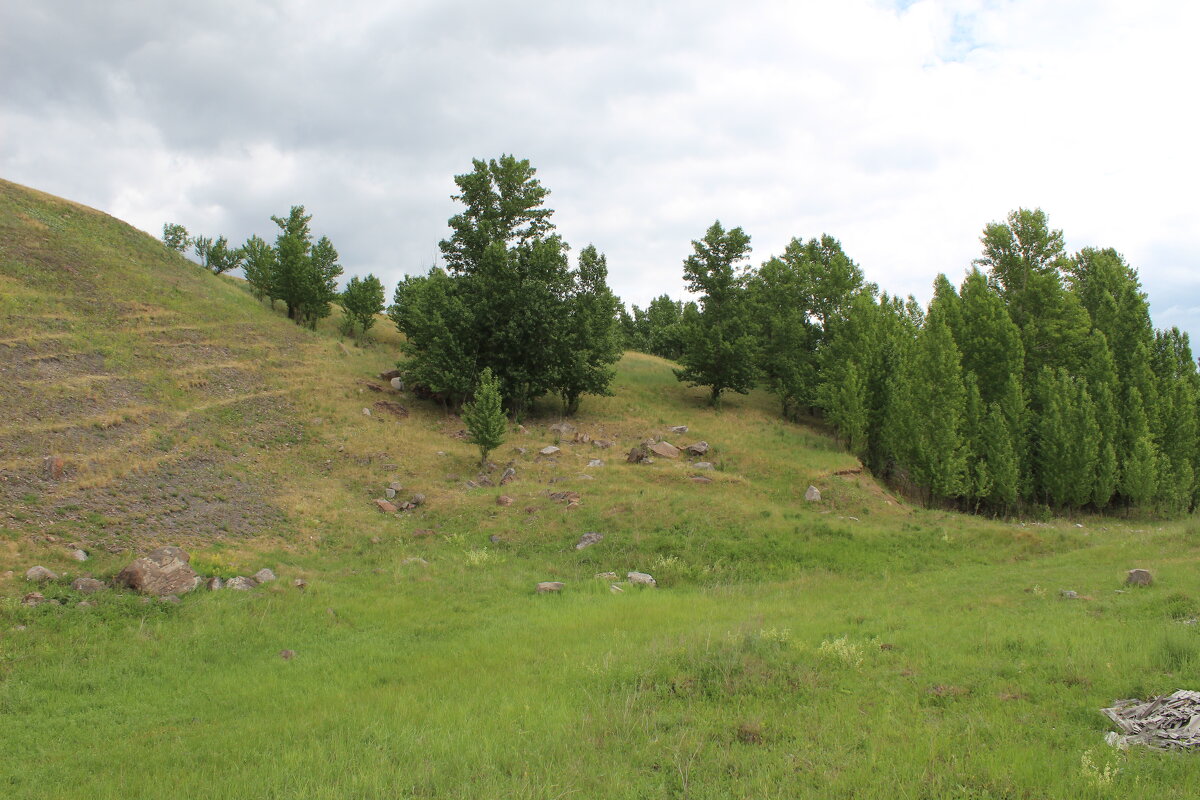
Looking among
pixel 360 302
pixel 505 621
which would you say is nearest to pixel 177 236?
pixel 360 302

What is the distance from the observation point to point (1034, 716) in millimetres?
7160

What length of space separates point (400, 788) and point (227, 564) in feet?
41.8

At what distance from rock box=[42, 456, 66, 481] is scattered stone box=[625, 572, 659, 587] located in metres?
17.1

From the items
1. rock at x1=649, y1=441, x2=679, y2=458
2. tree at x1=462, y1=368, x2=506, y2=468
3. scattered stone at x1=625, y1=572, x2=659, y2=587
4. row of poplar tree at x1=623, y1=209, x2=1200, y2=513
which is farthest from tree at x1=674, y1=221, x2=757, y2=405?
scattered stone at x1=625, y1=572, x2=659, y2=587

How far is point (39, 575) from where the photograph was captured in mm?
13055

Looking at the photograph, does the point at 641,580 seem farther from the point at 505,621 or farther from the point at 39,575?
the point at 39,575

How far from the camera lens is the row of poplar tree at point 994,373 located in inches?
1292

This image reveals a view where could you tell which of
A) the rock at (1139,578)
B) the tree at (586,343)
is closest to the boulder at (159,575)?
the rock at (1139,578)

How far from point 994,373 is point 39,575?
43539 mm

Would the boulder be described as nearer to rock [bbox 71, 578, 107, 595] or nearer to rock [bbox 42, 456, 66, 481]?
rock [bbox 71, 578, 107, 595]

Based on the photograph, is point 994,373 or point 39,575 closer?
point 39,575

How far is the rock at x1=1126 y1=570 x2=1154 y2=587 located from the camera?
13.6 metres

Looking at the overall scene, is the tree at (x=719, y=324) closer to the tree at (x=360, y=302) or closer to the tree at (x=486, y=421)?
the tree at (x=486, y=421)

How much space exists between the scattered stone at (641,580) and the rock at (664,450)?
13938mm
